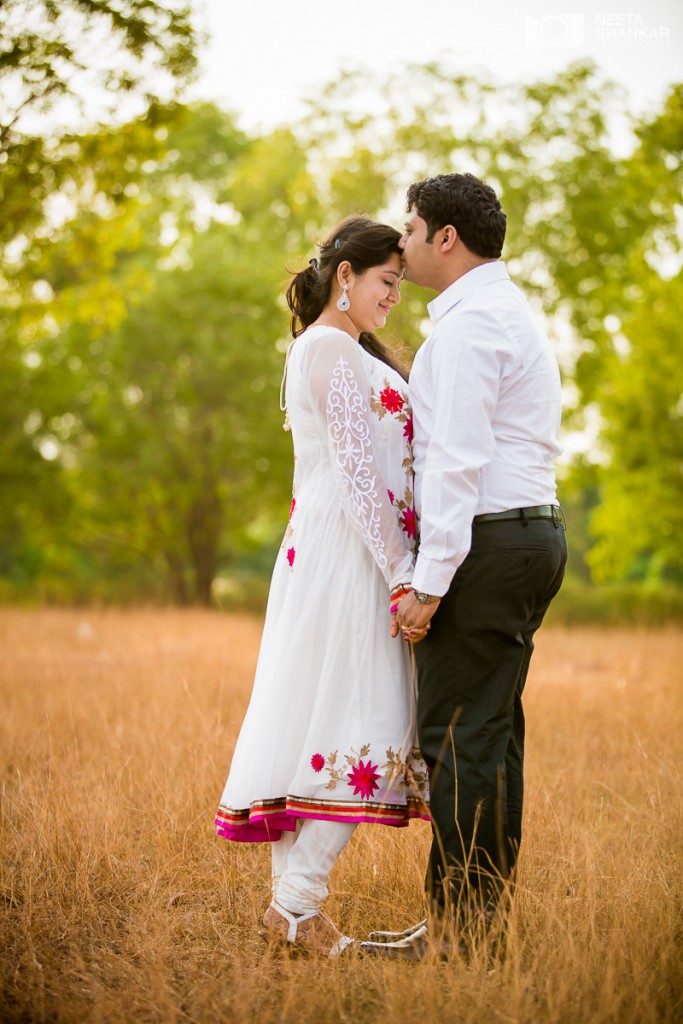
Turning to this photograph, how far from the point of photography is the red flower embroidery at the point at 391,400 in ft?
10.4

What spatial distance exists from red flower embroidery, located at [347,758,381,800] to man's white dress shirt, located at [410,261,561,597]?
57 centimetres

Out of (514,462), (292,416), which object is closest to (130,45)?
(292,416)

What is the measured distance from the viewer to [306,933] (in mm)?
3039

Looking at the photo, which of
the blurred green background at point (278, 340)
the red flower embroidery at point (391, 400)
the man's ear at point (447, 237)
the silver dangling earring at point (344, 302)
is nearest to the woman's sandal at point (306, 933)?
the red flower embroidery at point (391, 400)

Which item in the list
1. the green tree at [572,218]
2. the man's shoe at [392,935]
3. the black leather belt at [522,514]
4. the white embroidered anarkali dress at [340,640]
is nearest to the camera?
the black leather belt at [522,514]

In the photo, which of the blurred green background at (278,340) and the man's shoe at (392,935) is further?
the blurred green background at (278,340)

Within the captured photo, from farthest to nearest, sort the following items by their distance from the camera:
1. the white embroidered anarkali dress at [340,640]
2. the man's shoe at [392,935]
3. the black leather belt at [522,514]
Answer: the man's shoe at [392,935]
the white embroidered anarkali dress at [340,640]
the black leather belt at [522,514]

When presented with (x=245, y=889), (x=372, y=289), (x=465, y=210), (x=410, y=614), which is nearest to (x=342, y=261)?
A: (x=372, y=289)

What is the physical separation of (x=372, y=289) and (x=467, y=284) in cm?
37

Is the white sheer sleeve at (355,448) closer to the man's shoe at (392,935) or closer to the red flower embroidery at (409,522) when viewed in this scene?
the red flower embroidery at (409,522)

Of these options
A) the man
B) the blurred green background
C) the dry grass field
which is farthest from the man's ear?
the blurred green background

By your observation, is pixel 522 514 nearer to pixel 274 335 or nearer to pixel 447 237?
pixel 447 237

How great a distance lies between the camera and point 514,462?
2.94m

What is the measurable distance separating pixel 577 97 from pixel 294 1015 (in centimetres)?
1500
